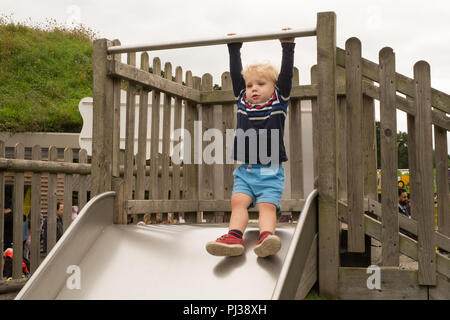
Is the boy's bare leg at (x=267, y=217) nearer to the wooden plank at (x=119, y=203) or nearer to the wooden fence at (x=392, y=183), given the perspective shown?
the wooden fence at (x=392, y=183)

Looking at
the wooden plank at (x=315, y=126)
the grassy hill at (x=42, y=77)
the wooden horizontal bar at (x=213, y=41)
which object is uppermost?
the grassy hill at (x=42, y=77)

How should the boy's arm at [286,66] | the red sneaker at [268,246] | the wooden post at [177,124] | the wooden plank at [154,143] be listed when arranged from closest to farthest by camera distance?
the red sneaker at [268,246]
the boy's arm at [286,66]
the wooden plank at [154,143]
the wooden post at [177,124]

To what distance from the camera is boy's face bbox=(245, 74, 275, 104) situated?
3.45 m

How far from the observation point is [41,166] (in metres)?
5.48

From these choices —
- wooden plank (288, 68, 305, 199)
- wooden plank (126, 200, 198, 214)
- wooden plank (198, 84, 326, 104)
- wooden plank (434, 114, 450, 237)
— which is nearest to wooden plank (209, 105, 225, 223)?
wooden plank (198, 84, 326, 104)

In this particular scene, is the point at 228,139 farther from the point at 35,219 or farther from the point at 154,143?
the point at 35,219

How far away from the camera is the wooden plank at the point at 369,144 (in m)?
3.82

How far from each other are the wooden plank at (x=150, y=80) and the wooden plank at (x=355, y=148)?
1586 mm

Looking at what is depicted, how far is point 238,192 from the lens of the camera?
3355mm

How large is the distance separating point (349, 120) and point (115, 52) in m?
1.74

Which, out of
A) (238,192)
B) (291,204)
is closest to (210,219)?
(291,204)

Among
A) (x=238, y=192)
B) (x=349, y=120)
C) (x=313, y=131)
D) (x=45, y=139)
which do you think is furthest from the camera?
(x=45, y=139)

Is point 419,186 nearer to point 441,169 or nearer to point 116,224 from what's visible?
point 441,169

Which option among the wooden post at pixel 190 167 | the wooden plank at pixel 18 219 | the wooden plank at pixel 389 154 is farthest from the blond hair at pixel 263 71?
the wooden plank at pixel 18 219
